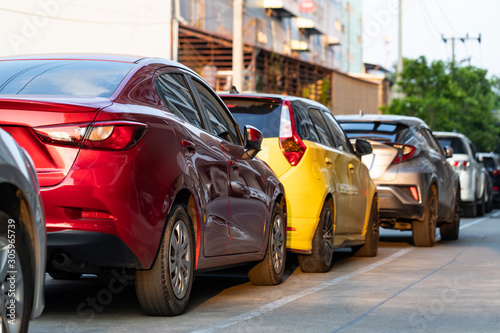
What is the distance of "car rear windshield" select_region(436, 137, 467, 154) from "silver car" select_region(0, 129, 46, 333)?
57.9 feet

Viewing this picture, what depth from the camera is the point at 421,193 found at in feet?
40.1

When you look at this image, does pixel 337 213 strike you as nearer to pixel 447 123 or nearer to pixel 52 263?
pixel 52 263

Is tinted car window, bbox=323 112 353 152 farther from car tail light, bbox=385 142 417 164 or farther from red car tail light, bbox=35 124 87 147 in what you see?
red car tail light, bbox=35 124 87 147

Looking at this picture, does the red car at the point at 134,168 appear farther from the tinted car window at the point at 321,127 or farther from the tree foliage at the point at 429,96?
the tree foliage at the point at 429,96

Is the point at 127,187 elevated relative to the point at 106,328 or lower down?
elevated

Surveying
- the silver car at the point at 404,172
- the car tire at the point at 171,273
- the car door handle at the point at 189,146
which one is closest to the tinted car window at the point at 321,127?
the silver car at the point at 404,172

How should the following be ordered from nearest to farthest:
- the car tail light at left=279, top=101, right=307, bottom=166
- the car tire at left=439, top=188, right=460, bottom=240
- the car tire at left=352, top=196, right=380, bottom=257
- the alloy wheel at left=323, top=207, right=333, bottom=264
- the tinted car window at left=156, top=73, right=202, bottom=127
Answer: the tinted car window at left=156, top=73, right=202, bottom=127 → the car tail light at left=279, top=101, right=307, bottom=166 → the alloy wheel at left=323, top=207, right=333, bottom=264 → the car tire at left=352, top=196, right=380, bottom=257 → the car tire at left=439, top=188, right=460, bottom=240

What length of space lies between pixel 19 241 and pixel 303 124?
Answer: 201 inches

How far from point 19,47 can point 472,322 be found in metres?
20.6

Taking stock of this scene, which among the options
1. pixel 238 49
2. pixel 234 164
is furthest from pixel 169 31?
pixel 234 164

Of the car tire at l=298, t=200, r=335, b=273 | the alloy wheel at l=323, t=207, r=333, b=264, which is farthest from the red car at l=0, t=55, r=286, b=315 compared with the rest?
the alloy wheel at l=323, t=207, r=333, b=264

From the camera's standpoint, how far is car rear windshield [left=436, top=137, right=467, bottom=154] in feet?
69.4

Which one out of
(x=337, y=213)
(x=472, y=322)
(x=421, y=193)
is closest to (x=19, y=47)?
(x=421, y=193)

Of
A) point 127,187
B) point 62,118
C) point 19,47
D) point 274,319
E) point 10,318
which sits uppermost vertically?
point 19,47
